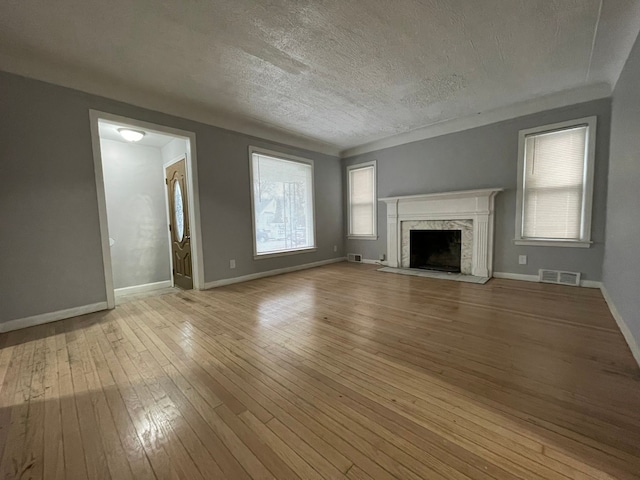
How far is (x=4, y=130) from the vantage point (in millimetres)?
2439

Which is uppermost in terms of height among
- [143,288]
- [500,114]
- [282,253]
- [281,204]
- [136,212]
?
[500,114]

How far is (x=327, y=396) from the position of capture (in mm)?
1474

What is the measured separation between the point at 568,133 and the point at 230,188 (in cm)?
502

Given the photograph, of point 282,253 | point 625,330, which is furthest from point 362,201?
point 625,330

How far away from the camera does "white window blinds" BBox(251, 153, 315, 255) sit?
4.64 metres

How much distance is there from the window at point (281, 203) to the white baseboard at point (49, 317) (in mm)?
2256

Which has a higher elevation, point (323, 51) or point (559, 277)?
point (323, 51)

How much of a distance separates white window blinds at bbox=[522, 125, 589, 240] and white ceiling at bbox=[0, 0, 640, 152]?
1.76ft

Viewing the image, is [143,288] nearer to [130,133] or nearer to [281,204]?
[130,133]

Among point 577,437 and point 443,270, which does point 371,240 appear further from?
point 577,437

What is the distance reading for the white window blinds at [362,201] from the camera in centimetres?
571

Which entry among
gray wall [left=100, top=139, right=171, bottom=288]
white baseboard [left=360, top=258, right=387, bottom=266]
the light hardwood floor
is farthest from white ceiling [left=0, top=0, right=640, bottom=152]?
white baseboard [left=360, top=258, right=387, bottom=266]

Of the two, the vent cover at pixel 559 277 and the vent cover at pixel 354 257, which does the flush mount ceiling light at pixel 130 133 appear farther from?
the vent cover at pixel 559 277

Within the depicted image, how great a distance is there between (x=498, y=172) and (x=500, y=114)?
2.89 feet
